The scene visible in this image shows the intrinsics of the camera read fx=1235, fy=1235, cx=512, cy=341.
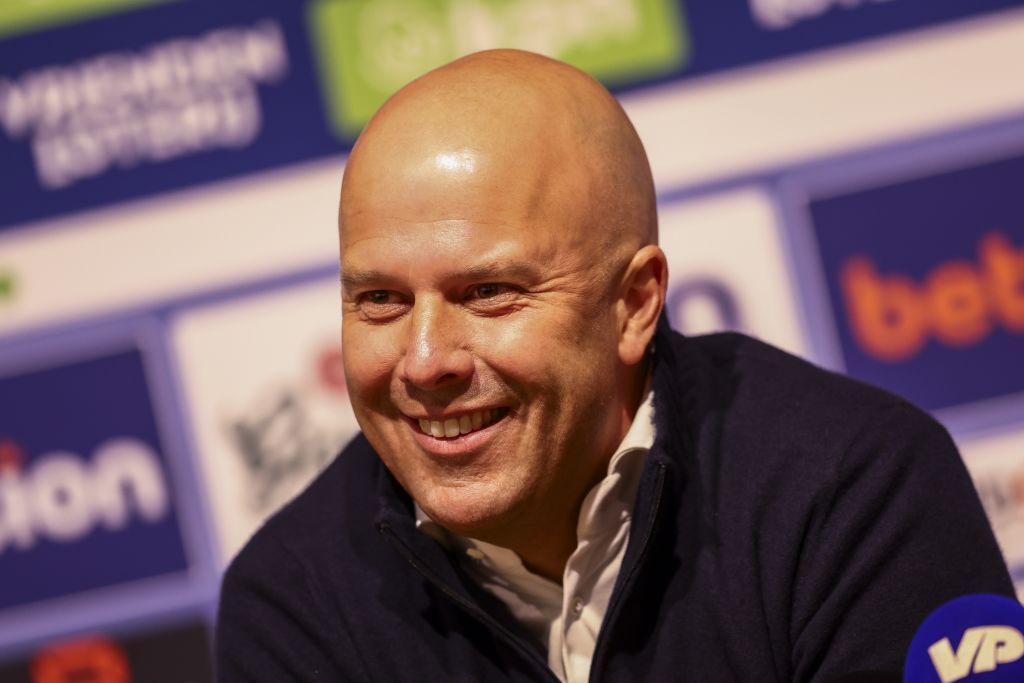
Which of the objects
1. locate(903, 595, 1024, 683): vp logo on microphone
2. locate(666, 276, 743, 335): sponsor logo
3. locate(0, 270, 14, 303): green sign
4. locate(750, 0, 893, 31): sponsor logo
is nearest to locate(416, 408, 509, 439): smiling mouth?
locate(903, 595, 1024, 683): vp logo on microphone

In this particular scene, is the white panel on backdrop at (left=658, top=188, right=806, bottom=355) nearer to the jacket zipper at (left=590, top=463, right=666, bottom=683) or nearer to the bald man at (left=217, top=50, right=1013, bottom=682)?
the bald man at (left=217, top=50, right=1013, bottom=682)

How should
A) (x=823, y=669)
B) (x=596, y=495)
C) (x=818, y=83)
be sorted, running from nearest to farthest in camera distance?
(x=823, y=669)
(x=596, y=495)
(x=818, y=83)

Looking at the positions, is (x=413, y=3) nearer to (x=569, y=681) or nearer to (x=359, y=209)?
(x=359, y=209)

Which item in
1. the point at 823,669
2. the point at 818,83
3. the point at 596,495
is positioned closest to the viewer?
the point at 823,669

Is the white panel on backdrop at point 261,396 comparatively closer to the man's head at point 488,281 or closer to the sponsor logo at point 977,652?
the man's head at point 488,281

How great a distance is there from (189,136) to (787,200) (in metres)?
1.30

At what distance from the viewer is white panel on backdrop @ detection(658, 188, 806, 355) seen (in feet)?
8.66

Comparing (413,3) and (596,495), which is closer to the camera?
(596,495)

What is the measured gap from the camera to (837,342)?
2.66 meters

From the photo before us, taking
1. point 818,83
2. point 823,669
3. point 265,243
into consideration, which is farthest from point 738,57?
point 823,669

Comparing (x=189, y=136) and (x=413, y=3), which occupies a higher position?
(x=413, y=3)

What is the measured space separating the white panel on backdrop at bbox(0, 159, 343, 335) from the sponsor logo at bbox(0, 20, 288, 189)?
0.37 feet

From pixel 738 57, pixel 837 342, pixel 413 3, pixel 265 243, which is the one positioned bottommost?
pixel 837 342

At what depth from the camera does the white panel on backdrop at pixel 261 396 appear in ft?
8.80
